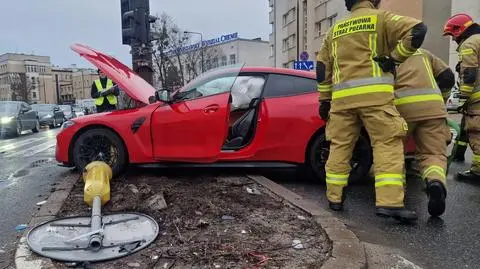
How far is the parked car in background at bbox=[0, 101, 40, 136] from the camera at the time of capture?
1740cm

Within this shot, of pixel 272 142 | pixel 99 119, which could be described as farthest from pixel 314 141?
pixel 99 119

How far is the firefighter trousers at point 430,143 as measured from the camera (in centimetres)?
416

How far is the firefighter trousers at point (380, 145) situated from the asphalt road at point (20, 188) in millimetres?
2838

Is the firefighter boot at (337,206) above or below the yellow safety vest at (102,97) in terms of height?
below

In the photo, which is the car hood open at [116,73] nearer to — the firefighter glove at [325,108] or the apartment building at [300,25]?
the firefighter glove at [325,108]

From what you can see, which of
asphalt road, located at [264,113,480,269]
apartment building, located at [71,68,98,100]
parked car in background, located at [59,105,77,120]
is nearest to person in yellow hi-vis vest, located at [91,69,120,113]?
asphalt road, located at [264,113,480,269]

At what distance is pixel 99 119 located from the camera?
5.57 meters

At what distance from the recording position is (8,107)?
60.3ft

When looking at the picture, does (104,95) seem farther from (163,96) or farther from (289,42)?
(289,42)

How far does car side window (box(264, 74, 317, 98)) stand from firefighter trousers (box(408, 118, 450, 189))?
1561mm

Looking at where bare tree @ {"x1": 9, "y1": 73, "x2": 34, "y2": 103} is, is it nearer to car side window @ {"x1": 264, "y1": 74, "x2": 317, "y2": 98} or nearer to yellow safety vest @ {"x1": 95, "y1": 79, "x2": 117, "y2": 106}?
yellow safety vest @ {"x1": 95, "y1": 79, "x2": 117, "y2": 106}

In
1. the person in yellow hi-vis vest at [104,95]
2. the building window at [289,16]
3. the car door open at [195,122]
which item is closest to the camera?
the car door open at [195,122]

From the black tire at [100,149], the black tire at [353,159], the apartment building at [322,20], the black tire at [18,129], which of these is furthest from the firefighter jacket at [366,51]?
the apartment building at [322,20]

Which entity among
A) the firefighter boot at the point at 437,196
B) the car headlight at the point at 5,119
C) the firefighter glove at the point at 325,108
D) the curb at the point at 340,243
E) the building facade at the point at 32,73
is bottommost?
the curb at the point at 340,243
